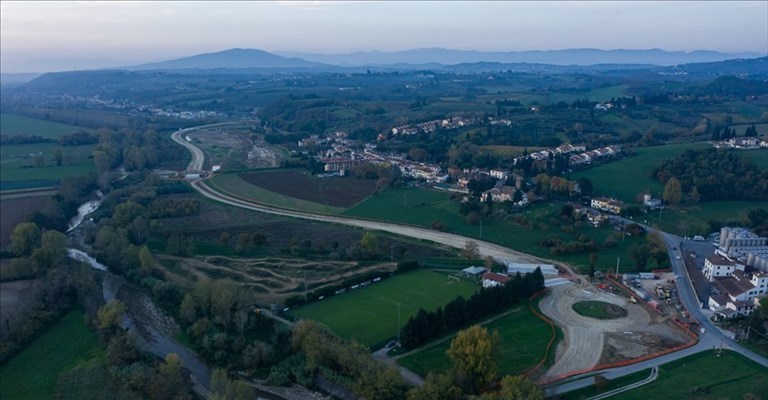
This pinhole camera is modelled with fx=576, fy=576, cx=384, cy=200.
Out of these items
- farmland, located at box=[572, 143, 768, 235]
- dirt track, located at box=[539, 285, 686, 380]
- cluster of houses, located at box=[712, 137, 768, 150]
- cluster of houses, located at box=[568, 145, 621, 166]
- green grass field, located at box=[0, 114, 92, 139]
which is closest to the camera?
dirt track, located at box=[539, 285, 686, 380]

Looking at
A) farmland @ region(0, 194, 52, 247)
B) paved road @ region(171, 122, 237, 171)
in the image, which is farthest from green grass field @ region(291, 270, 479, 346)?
paved road @ region(171, 122, 237, 171)

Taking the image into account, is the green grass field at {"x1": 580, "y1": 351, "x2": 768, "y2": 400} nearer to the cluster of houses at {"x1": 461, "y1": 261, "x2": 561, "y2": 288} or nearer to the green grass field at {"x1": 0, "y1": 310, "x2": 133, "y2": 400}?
the cluster of houses at {"x1": 461, "y1": 261, "x2": 561, "y2": 288}

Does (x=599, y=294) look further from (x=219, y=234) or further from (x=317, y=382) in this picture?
(x=219, y=234)

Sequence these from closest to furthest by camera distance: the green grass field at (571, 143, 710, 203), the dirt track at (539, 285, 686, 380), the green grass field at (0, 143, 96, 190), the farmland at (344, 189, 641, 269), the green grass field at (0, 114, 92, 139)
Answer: the dirt track at (539, 285, 686, 380)
the farmland at (344, 189, 641, 269)
the green grass field at (571, 143, 710, 203)
the green grass field at (0, 143, 96, 190)
the green grass field at (0, 114, 92, 139)

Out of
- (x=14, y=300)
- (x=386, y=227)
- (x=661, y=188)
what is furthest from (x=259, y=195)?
(x=661, y=188)

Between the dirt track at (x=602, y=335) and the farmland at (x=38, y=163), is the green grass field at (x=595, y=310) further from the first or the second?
the farmland at (x=38, y=163)

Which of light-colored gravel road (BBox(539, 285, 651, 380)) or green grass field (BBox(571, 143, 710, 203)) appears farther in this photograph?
green grass field (BBox(571, 143, 710, 203))
